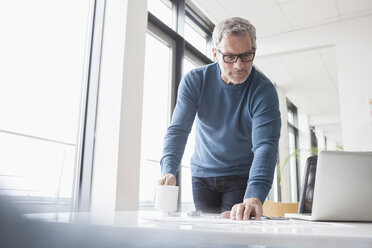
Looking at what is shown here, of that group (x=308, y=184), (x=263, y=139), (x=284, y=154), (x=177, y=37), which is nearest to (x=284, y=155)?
(x=284, y=154)

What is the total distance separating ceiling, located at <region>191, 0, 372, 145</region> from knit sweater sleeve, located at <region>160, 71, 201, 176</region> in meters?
2.29

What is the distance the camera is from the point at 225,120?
1.38m

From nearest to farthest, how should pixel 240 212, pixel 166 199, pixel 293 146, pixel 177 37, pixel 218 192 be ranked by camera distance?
1. pixel 240 212
2. pixel 166 199
3. pixel 218 192
4. pixel 177 37
5. pixel 293 146

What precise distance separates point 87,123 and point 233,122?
114 centimetres

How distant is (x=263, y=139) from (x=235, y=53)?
33 cm

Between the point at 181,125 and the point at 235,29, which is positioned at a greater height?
the point at 235,29

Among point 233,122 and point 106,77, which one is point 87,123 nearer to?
point 106,77

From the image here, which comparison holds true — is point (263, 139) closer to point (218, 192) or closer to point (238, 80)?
point (238, 80)

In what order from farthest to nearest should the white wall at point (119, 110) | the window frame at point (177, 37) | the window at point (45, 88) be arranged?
the window frame at point (177, 37), the white wall at point (119, 110), the window at point (45, 88)

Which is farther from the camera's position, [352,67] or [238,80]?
[352,67]

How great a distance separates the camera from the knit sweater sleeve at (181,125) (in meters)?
1.21

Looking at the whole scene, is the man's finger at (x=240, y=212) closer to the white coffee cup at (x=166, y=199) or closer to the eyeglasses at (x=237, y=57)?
the white coffee cup at (x=166, y=199)

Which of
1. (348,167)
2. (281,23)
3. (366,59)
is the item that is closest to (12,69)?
(348,167)

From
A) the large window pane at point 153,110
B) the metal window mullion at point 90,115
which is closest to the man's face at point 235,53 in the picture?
the metal window mullion at point 90,115
